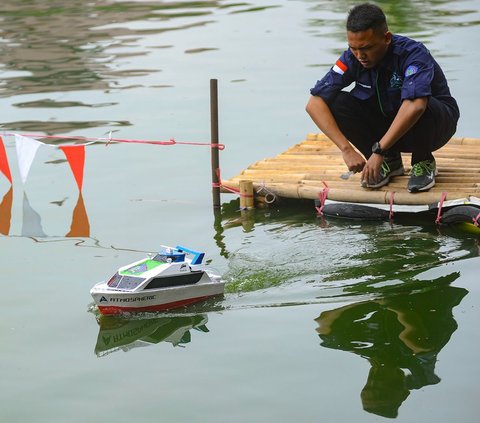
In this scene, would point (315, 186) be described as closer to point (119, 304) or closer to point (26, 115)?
point (119, 304)

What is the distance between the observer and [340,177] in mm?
6562

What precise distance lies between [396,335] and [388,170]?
182cm

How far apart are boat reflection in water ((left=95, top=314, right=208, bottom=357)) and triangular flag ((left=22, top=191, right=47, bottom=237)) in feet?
5.20

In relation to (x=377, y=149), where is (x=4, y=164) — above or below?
below

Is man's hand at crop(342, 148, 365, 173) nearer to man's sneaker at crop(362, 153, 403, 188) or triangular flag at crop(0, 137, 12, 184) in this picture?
man's sneaker at crop(362, 153, 403, 188)

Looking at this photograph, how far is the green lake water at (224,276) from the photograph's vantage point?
422 centimetres

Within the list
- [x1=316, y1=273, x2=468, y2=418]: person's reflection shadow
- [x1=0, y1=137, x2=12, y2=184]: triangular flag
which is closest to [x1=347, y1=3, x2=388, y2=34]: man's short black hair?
[x1=316, y1=273, x2=468, y2=418]: person's reflection shadow

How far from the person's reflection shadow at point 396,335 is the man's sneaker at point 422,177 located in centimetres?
92

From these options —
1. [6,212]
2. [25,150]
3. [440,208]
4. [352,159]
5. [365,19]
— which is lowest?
[6,212]

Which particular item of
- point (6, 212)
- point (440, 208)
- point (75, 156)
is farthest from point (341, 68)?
point (6, 212)

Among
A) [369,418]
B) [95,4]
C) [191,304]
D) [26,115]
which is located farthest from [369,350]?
[95,4]

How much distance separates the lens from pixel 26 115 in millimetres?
9039

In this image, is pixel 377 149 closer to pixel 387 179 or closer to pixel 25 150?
pixel 387 179

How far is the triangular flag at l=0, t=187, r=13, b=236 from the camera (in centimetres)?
654
